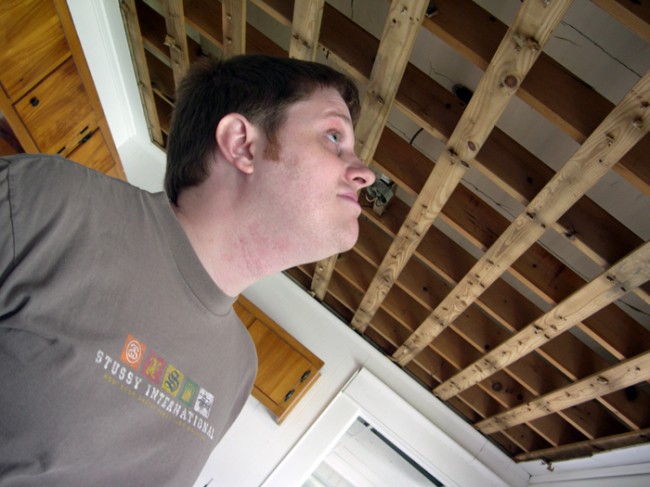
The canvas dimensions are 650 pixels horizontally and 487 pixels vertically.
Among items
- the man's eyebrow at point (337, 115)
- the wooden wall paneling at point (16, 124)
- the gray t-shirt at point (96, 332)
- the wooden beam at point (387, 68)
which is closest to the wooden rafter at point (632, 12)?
the wooden beam at point (387, 68)

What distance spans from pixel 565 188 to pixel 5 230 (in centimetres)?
159

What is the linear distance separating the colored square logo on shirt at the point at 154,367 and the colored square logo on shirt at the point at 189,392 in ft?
0.33

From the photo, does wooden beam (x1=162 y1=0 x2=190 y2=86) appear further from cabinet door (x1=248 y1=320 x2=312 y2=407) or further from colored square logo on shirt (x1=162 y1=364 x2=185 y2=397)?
cabinet door (x1=248 y1=320 x2=312 y2=407)

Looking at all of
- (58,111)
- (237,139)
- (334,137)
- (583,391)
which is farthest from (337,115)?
(583,391)

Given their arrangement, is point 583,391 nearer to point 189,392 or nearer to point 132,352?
point 189,392

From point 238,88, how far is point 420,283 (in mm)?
1886

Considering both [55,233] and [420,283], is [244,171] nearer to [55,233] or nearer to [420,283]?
[55,233]

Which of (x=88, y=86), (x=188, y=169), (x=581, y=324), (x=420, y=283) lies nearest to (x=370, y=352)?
(x=420, y=283)

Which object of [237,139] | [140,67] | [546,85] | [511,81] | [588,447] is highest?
[546,85]

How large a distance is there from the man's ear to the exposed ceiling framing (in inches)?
25.2

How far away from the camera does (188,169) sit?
52.0 inches

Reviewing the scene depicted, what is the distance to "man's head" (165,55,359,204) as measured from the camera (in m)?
1.33

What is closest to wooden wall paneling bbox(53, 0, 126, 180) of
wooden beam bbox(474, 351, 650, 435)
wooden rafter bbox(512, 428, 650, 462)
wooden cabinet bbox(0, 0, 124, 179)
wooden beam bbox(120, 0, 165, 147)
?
wooden cabinet bbox(0, 0, 124, 179)

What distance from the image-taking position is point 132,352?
96 cm
